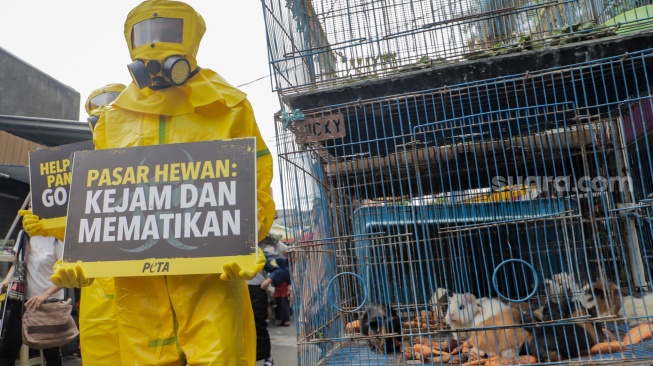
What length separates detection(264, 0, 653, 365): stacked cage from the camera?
10.9 feet

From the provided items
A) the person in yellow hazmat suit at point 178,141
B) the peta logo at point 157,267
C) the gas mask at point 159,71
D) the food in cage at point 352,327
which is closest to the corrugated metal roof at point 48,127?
the person in yellow hazmat suit at point 178,141

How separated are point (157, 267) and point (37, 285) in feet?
8.99

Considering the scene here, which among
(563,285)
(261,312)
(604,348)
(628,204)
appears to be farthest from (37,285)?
(628,204)

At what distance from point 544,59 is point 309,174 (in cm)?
207

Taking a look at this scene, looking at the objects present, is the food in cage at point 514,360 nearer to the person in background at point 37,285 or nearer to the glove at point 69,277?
the glove at point 69,277

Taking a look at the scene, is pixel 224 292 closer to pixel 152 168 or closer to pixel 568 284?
pixel 152 168

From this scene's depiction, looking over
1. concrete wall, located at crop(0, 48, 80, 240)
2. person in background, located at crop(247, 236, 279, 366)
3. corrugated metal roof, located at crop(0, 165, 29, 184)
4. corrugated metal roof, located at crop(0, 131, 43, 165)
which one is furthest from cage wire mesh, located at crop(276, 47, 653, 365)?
concrete wall, located at crop(0, 48, 80, 240)

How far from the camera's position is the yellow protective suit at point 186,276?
2.24 metres

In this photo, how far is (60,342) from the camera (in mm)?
3986

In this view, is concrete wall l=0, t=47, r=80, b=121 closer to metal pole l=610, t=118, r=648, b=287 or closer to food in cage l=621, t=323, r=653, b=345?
metal pole l=610, t=118, r=648, b=287

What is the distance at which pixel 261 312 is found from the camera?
486cm

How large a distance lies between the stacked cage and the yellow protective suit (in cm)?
101

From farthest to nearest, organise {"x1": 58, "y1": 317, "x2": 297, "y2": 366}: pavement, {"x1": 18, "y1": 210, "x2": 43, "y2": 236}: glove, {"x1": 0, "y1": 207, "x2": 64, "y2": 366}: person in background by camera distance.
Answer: {"x1": 58, "y1": 317, "x2": 297, "y2": 366}: pavement < {"x1": 0, "y1": 207, "x2": 64, "y2": 366}: person in background < {"x1": 18, "y1": 210, "x2": 43, "y2": 236}: glove

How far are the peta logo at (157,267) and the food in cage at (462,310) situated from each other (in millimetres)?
2181
